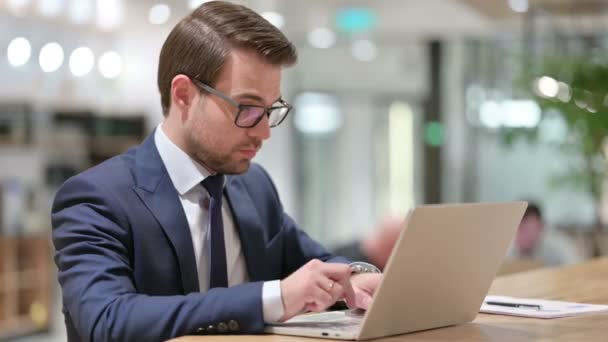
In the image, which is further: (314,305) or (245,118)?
(245,118)

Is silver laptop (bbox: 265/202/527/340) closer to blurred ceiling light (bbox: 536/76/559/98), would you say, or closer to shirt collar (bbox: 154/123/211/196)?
shirt collar (bbox: 154/123/211/196)

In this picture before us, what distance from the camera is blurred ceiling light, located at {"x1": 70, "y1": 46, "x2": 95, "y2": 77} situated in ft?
27.5

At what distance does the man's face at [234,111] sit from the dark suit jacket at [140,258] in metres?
0.11

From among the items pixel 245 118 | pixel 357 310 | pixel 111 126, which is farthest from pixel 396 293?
pixel 111 126

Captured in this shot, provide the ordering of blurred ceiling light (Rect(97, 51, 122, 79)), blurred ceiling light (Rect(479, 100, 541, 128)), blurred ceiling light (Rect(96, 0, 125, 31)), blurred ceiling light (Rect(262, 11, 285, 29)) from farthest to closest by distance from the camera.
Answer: blurred ceiling light (Rect(479, 100, 541, 128))
blurred ceiling light (Rect(97, 51, 122, 79))
blurred ceiling light (Rect(96, 0, 125, 31))
blurred ceiling light (Rect(262, 11, 285, 29))

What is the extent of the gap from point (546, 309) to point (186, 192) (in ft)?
2.51

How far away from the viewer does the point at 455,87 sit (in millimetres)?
11492

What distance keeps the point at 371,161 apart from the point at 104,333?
9.69 metres

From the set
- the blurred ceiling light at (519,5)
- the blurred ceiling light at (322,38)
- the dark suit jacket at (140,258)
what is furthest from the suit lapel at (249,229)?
the blurred ceiling light at (322,38)

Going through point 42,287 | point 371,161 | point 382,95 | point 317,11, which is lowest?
point 42,287

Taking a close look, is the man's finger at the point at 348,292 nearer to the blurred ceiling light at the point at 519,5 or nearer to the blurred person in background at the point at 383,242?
the blurred person in background at the point at 383,242

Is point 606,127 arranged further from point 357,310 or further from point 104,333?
point 104,333

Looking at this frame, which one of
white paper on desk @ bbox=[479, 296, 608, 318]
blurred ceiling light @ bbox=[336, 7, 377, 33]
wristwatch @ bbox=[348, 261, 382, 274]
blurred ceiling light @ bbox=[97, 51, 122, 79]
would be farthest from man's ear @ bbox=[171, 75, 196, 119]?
blurred ceiling light @ bbox=[336, 7, 377, 33]

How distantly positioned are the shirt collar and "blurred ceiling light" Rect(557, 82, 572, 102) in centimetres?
476
